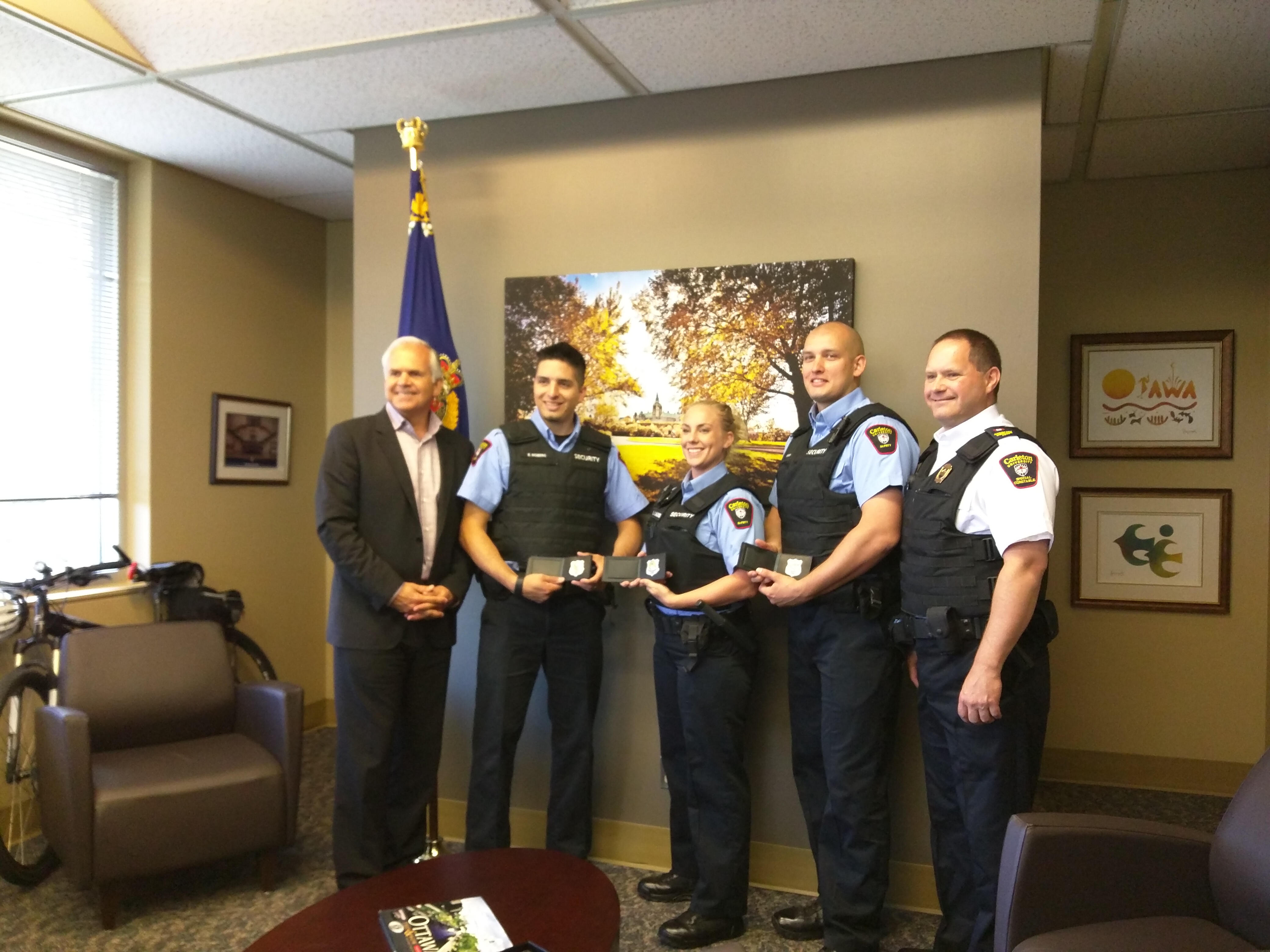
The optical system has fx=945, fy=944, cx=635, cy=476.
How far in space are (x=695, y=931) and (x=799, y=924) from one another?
35 cm

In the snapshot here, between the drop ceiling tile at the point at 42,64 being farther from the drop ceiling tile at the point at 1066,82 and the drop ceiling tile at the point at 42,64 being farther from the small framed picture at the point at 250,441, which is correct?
the drop ceiling tile at the point at 1066,82

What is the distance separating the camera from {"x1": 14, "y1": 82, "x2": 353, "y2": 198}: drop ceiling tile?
11.5 ft

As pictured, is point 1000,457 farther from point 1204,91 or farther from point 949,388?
point 1204,91

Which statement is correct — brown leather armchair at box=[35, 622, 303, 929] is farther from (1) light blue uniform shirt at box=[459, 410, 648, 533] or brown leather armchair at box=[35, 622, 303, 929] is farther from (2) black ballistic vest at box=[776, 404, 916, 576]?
(2) black ballistic vest at box=[776, 404, 916, 576]

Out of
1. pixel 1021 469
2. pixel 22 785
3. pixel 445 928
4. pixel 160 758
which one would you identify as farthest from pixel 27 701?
pixel 1021 469

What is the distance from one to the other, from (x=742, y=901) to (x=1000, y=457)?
1569mm

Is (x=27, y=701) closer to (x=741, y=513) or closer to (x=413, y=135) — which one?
(x=413, y=135)

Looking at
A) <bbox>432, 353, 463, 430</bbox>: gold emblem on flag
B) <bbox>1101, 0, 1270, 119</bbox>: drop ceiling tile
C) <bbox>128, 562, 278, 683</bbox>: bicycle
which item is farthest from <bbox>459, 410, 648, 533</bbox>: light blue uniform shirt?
<bbox>1101, 0, 1270, 119</bbox>: drop ceiling tile

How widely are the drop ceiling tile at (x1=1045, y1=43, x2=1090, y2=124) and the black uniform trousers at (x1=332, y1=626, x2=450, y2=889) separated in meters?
2.81

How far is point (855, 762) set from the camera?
273 centimetres

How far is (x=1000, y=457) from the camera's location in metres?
2.38

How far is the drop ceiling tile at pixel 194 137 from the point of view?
11.5 feet

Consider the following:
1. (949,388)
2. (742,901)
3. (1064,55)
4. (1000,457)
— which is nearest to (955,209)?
(1064,55)

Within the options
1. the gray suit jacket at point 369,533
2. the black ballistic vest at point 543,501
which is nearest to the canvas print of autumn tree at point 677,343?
the black ballistic vest at point 543,501
